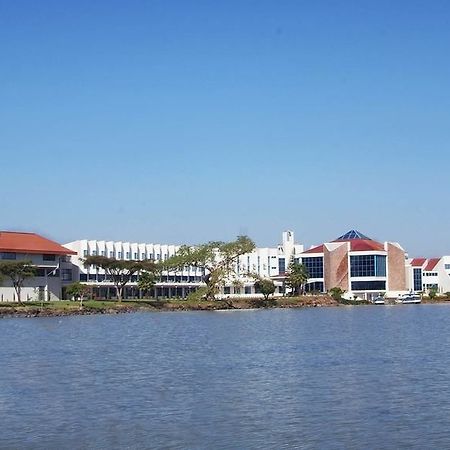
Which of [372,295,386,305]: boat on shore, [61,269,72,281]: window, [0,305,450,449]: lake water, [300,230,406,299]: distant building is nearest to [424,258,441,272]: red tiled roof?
[300,230,406,299]: distant building

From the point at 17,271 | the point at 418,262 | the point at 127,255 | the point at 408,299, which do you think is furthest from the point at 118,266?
the point at 418,262

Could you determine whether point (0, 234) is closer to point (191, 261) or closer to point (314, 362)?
point (191, 261)

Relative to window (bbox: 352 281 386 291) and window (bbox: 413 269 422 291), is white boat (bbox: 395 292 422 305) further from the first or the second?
window (bbox: 413 269 422 291)

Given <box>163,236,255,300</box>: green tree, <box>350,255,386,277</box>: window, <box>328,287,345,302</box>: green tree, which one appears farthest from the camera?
<box>350,255,386,277</box>: window

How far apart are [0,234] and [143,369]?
259 feet

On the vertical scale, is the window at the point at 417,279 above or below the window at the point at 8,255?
below

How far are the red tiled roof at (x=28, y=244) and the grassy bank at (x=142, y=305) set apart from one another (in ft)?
29.4

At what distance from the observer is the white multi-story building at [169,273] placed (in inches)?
4631

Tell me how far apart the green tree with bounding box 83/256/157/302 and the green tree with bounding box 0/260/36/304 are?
12834mm

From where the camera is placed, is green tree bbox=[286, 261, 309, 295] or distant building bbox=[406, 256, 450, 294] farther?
distant building bbox=[406, 256, 450, 294]

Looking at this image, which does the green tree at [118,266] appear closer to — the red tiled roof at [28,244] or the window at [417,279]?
the red tiled roof at [28,244]

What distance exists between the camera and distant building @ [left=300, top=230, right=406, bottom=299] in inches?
5108

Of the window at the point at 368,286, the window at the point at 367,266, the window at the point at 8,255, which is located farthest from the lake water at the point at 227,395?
the window at the point at 368,286

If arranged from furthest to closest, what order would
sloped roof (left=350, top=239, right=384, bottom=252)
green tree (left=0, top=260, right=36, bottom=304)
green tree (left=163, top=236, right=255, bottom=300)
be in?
sloped roof (left=350, top=239, right=384, bottom=252) → green tree (left=163, top=236, right=255, bottom=300) → green tree (left=0, top=260, right=36, bottom=304)
